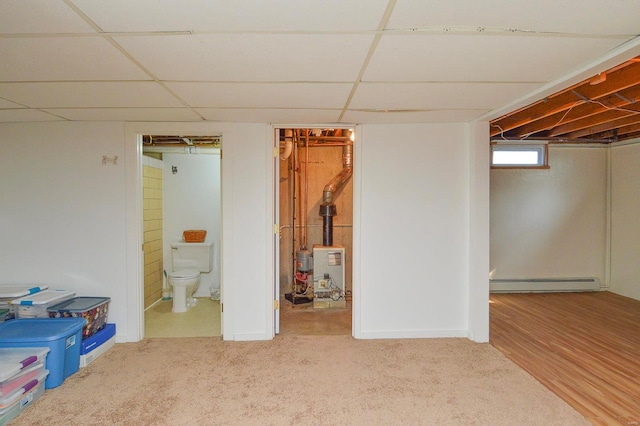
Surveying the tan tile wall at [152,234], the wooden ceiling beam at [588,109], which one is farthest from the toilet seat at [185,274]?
the wooden ceiling beam at [588,109]

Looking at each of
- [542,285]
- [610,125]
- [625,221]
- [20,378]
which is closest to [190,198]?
[20,378]

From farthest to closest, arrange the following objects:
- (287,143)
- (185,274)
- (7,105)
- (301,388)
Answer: (287,143)
(185,274)
(7,105)
(301,388)

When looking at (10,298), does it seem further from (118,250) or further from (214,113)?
(214,113)

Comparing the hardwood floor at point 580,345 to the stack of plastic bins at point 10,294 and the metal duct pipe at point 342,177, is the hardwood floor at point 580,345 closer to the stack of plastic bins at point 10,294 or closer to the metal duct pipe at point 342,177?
the metal duct pipe at point 342,177

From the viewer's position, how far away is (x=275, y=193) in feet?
10.9

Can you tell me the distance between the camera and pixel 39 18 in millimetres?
1392

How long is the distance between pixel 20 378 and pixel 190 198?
116 inches

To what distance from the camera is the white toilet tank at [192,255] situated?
450 centimetres

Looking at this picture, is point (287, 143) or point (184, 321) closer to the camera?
point (184, 321)

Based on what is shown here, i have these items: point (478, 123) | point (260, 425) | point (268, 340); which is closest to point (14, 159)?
point (268, 340)

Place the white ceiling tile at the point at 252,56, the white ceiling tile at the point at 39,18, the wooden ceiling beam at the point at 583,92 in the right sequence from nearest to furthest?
the white ceiling tile at the point at 39,18, the white ceiling tile at the point at 252,56, the wooden ceiling beam at the point at 583,92

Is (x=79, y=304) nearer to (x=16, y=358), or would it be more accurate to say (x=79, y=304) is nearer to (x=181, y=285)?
(x=16, y=358)

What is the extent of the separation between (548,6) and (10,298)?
13.4 ft

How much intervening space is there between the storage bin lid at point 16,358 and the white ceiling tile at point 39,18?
189cm
